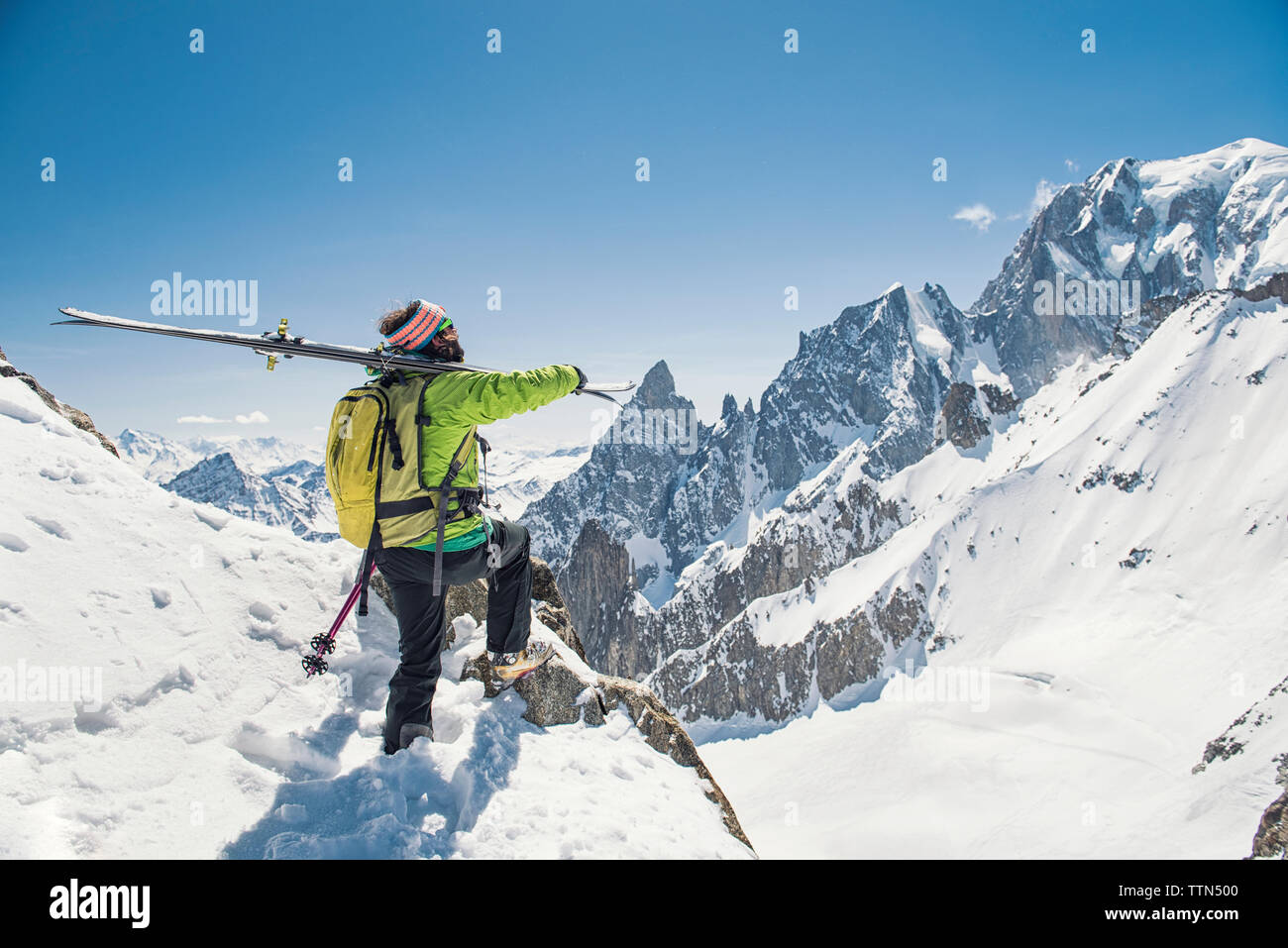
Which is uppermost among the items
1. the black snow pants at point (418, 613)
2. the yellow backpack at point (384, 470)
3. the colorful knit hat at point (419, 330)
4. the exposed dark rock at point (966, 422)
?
the exposed dark rock at point (966, 422)

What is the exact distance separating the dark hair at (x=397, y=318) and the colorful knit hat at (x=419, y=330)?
11cm

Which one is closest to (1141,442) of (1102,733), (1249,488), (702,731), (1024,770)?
(1249,488)

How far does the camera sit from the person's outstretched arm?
19.4 feet

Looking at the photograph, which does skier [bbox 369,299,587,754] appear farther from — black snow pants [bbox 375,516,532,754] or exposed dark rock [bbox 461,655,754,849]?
exposed dark rock [bbox 461,655,754,849]

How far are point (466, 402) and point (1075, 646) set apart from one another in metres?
124

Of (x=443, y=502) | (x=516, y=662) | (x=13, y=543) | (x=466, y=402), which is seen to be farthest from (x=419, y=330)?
(x=13, y=543)

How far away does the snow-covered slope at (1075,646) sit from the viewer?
7400cm

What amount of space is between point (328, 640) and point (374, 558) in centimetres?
143

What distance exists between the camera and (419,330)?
639 cm

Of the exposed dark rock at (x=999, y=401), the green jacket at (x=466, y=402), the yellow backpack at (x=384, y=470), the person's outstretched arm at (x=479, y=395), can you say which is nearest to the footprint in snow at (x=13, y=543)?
the yellow backpack at (x=384, y=470)

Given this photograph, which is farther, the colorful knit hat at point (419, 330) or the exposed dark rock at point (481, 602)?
the exposed dark rock at point (481, 602)

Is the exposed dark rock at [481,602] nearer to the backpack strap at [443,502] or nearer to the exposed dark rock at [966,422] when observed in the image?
the backpack strap at [443,502]

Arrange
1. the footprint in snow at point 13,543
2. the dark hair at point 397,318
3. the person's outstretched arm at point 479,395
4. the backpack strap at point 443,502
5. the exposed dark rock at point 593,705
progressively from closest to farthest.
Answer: the person's outstretched arm at point 479,395 < the backpack strap at point 443,502 < the footprint in snow at point 13,543 < the dark hair at point 397,318 < the exposed dark rock at point 593,705
